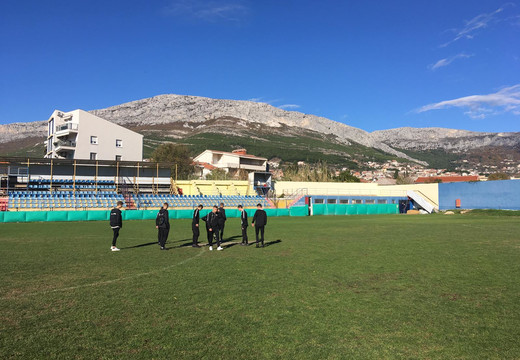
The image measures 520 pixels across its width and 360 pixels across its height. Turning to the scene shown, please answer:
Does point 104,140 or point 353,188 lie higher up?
point 104,140

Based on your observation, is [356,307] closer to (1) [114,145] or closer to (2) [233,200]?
(2) [233,200]

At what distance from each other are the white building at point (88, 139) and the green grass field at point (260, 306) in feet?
191

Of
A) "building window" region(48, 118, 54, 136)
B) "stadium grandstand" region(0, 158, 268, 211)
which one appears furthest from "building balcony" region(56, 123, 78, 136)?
"stadium grandstand" region(0, 158, 268, 211)

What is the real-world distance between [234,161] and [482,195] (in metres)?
54.2

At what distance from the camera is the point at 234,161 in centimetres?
8988

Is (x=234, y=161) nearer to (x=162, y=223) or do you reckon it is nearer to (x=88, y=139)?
(x=88, y=139)

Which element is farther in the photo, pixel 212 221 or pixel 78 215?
pixel 78 215

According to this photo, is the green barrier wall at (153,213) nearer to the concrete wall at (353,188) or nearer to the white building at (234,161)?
the concrete wall at (353,188)

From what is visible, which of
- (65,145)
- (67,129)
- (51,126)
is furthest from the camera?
(51,126)

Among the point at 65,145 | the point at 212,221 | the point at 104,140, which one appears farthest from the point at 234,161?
the point at 212,221

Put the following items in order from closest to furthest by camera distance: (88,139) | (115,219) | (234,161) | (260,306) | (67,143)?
(260,306) < (115,219) < (67,143) < (88,139) < (234,161)

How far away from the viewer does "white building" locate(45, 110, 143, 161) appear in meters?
65.0

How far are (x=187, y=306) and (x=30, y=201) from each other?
38.4 meters

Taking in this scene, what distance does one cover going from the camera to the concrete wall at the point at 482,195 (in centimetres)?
4891
